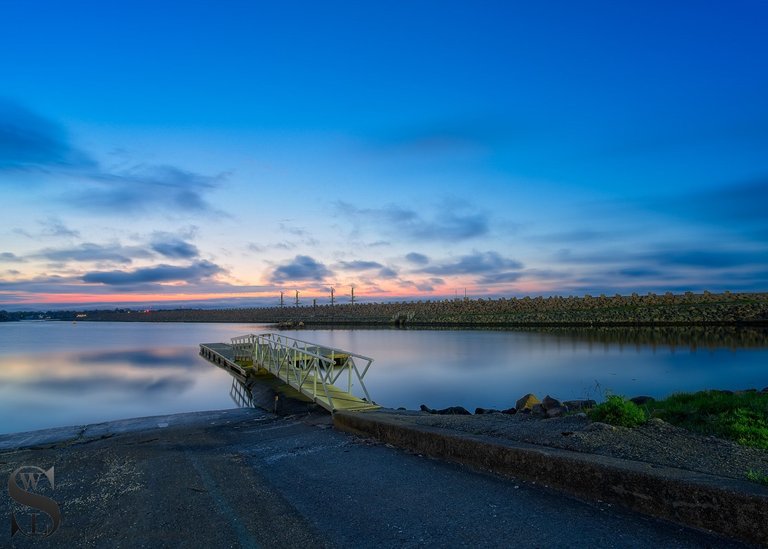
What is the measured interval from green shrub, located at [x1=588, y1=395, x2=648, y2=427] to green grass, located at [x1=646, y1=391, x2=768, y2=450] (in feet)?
2.15

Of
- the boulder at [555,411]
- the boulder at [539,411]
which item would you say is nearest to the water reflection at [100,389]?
the boulder at [539,411]

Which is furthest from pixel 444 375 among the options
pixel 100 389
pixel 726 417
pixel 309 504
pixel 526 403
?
pixel 309 504

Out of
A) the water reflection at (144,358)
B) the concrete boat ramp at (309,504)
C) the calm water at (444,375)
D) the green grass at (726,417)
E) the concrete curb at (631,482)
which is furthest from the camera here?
the water reflection at (144,358)

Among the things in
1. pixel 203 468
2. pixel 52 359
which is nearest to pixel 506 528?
pixel 203 468

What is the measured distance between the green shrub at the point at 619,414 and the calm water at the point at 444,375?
28.0ft

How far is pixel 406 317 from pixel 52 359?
1891 inches

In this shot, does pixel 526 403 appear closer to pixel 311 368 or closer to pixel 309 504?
pixel 311 368

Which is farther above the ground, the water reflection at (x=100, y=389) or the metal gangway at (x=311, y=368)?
the metal gangway at (x=311, y=368)

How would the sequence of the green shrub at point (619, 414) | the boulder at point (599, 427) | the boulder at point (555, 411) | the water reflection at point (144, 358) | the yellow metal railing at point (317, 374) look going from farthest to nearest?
the water reflection at point (144, 358), the yellow metal railing at point (317, 374), the boulder at point (555, 411), the green shrub at point (619, 414), the boulder at point (599, 427)

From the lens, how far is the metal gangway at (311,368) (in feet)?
36.2

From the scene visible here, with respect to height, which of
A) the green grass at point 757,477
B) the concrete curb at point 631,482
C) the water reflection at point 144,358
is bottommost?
the water reflection at point 144,358

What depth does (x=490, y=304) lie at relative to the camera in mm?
71812

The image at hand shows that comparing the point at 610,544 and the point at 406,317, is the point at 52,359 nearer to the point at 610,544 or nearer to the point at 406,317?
the point at 610,544

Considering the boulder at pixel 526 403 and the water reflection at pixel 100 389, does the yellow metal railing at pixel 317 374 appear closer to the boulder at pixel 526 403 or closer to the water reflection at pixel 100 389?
the water reflection at pixel 100 389
